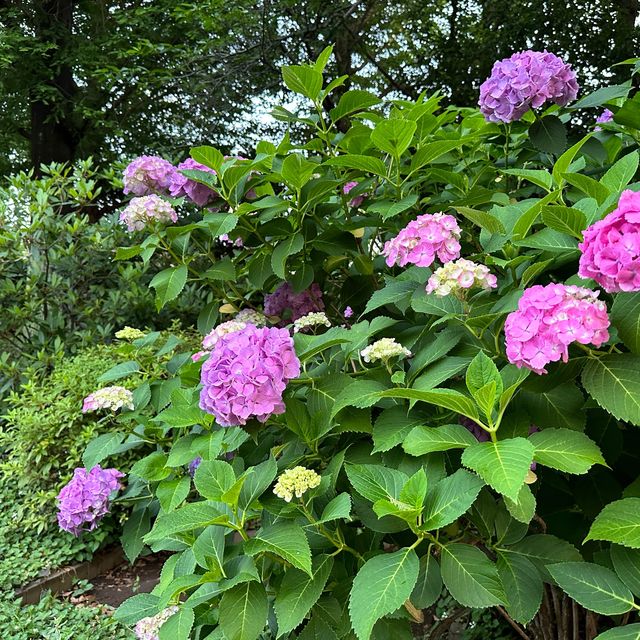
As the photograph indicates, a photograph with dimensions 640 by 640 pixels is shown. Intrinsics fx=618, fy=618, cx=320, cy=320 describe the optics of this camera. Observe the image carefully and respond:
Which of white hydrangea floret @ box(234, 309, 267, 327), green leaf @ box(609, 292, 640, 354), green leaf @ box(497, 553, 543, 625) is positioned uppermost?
green leaf @ box(609, 292, 640, 354)

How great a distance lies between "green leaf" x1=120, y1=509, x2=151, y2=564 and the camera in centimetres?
168

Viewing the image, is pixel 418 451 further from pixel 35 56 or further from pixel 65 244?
pixel 35 56

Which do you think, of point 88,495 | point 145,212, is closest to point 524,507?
point 145,212

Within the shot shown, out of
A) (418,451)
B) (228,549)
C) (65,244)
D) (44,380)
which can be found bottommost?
(44,380)

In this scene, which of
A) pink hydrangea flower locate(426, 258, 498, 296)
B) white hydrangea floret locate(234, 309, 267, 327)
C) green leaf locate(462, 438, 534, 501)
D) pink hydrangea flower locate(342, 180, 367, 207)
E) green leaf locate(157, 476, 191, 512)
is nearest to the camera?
green leaf locate(462, 438, 534, 501)

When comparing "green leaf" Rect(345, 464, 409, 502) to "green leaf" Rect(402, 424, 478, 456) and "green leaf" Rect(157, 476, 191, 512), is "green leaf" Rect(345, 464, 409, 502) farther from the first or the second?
"green leaf" Rect(157, 476, 191, 512)

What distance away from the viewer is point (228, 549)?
1.13 metres

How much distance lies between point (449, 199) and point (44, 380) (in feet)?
9.41

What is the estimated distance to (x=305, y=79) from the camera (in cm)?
168

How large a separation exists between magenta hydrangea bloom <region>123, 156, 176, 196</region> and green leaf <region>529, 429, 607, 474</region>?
146 cm

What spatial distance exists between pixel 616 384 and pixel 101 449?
1342 mm

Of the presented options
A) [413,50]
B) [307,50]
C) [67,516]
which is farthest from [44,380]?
[413,50]

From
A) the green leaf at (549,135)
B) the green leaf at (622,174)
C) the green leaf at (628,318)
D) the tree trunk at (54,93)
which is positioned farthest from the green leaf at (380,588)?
the tree trunk at (54,93)

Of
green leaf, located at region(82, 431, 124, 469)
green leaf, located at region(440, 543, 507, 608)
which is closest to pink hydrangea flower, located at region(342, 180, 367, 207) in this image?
green leaf, located at region(82, 431, 124, 469)
